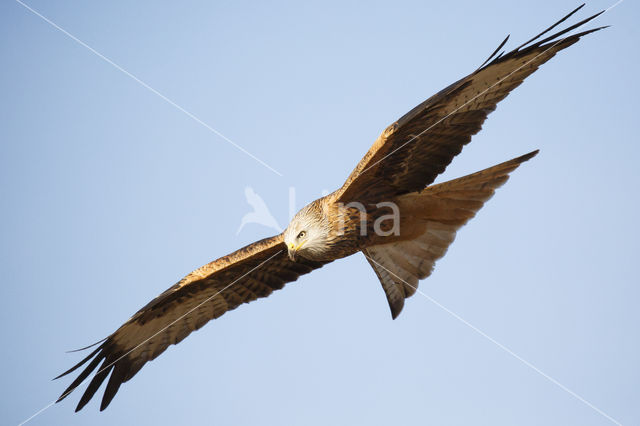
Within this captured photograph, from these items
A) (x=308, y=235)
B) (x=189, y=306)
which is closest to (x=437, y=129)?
(x=308, y=235)

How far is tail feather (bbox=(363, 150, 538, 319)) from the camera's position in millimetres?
6625

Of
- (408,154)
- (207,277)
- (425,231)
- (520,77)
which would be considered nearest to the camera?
(520,77)

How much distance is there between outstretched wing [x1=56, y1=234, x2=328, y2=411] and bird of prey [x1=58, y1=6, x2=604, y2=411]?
11 millimetres

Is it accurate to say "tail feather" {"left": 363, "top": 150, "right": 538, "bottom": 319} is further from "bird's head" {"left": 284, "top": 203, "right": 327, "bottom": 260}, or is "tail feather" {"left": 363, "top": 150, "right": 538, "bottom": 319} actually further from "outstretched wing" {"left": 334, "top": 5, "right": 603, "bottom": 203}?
"bird's head" {"left": 284, "top": 203, "right": 327, "bottom": 260}

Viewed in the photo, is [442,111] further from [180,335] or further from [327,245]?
[180,335]

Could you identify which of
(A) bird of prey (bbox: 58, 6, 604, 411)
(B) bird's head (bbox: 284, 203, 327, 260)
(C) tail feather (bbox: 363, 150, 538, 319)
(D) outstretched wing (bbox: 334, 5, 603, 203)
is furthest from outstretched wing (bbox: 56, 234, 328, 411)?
(D) outstretched wing (bbox: 334, 5, 603, 203)


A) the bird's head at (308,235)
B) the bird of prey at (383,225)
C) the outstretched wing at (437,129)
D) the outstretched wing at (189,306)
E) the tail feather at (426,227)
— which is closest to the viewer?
the outstretched wing at (437,129)

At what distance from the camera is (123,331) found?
304 inches

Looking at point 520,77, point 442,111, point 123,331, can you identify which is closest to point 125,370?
point 123,331

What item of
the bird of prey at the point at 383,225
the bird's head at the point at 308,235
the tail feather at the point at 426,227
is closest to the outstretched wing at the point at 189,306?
the bird of prey at the point at 383,225

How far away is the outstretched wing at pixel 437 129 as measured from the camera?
19.5ft

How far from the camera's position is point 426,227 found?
23.2 feet

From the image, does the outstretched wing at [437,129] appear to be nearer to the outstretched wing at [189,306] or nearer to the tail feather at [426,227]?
the tail feather at [426,227]

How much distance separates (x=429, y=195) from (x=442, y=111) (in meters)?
0.91
